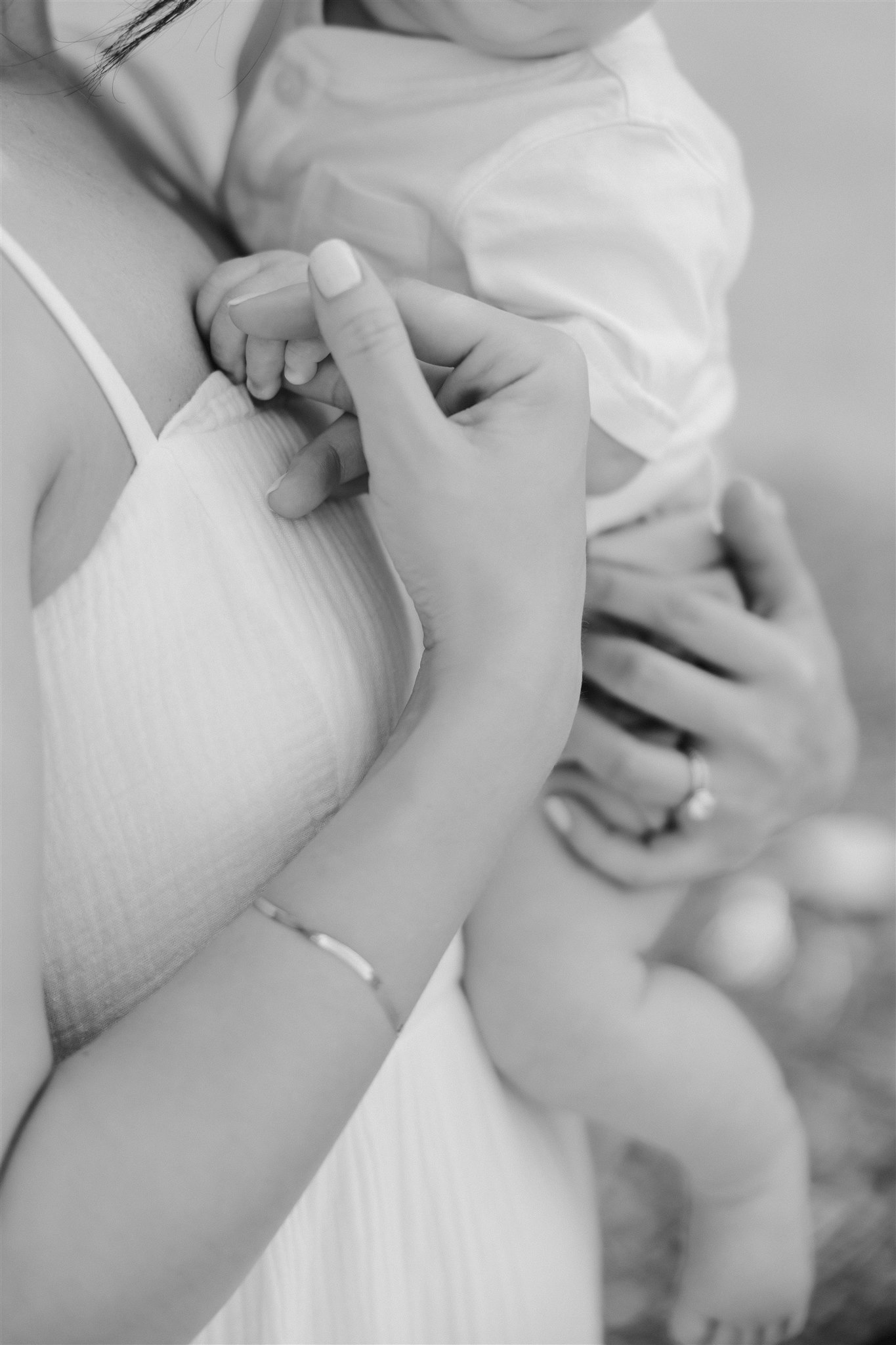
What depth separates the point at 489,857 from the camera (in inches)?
22.2

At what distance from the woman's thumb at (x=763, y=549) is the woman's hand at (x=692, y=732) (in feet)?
0.13

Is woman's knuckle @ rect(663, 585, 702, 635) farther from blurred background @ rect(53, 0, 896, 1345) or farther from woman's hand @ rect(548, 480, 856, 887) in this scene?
blurred background @ rect(53, 0, 896, 1345)

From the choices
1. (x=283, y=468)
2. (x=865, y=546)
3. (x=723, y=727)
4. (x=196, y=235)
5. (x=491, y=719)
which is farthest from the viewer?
(x=865, y=546)

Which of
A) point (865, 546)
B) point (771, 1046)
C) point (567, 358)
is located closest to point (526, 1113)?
point (567, 358)

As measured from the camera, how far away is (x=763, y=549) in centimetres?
101

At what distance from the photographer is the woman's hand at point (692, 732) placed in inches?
35.2

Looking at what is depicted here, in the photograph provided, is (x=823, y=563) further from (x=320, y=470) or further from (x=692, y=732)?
(x=320, y=470)

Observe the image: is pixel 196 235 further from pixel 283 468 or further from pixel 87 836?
pixel 87 836

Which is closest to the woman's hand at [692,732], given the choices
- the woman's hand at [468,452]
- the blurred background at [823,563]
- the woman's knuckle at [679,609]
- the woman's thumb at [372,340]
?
the woman's knuckle at [679,609]

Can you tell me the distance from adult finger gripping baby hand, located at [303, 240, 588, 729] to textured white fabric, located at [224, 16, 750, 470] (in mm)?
162

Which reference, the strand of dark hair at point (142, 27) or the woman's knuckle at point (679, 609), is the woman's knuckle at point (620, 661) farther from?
the strand of dark hair at point (142, 27)

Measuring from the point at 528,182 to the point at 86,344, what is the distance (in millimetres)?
354

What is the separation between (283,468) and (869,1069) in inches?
60.7

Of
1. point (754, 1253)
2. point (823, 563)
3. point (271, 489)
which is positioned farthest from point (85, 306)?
point (823, 563)
